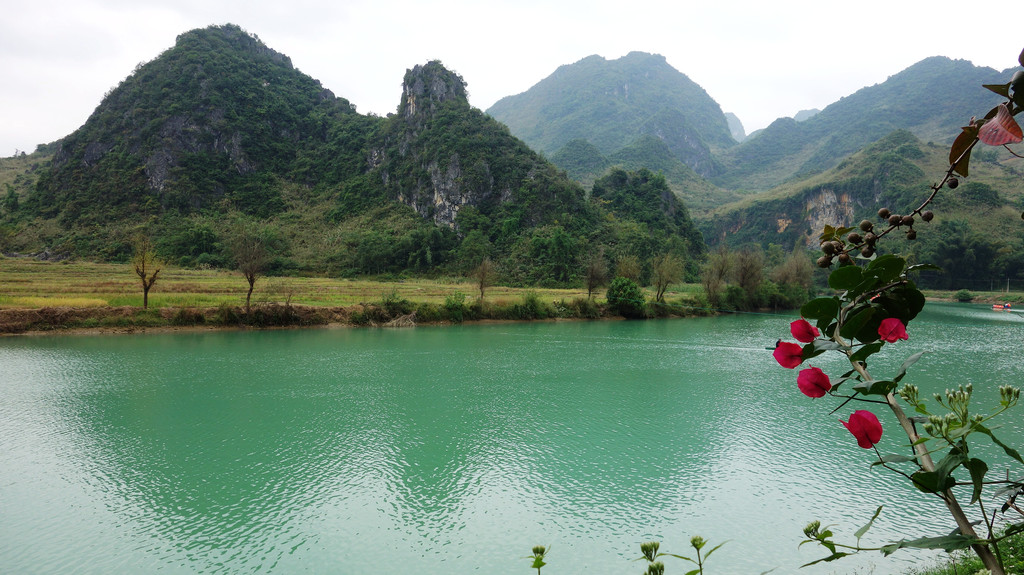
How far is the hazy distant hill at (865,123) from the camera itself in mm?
128000

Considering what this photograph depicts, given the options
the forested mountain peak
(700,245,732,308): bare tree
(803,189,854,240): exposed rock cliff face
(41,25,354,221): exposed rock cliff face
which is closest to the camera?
(700,245,732,308): bare tree

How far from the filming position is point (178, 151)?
68.6 metres

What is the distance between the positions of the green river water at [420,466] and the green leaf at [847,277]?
561 cm

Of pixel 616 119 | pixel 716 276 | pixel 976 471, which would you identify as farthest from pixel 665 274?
pixel 616 119

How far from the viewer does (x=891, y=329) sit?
1032 millimetres

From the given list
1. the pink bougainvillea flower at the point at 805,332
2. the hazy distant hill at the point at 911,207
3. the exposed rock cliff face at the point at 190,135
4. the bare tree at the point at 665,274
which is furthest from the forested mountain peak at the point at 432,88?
the pink bougainvillea flower at the point at 805,332

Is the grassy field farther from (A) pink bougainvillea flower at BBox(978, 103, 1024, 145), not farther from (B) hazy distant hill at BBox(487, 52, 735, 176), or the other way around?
(B) hazy distant hill at BBox(487, 52, 735, 176)

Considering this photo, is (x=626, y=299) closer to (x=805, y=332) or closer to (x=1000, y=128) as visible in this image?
(x=805, y=332)

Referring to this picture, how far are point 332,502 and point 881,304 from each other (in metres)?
7.63

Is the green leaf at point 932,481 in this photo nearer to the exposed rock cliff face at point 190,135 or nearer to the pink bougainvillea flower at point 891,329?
the pink bougainvillea flower at point 891,329

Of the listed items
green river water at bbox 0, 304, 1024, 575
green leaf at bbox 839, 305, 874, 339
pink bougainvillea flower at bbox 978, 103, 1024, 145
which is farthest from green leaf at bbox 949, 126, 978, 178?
green river water at bbox 0, 304, 1024, 575

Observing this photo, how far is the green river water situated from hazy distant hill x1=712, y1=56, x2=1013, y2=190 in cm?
13146

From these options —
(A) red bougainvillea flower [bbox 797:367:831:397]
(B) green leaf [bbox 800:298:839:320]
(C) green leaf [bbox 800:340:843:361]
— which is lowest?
(A) red bougainvillea flower [bbox 797:367:831:397]

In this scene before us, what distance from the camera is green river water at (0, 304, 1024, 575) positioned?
6.01 m
